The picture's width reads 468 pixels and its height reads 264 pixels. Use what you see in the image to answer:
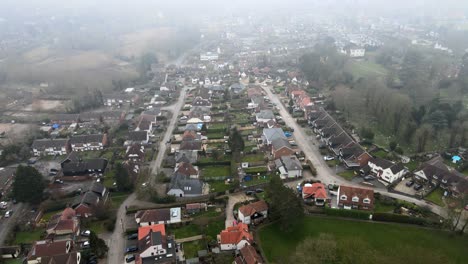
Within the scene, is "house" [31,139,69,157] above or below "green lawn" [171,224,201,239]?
above

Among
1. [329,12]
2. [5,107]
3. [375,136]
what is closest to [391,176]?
[375,136]

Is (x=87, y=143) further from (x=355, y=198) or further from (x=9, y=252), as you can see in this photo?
(x=355, y=198)

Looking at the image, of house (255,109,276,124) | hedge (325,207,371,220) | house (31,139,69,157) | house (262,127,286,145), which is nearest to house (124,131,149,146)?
house (31,139,69,157)

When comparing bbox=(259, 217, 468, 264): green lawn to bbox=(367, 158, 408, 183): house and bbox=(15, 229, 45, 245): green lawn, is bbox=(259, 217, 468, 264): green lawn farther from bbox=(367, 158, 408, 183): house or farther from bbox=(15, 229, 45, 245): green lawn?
bbox=(15, 229, 45, 245): green lawn

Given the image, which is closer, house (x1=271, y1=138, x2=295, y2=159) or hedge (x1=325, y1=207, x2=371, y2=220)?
hedge (x1=325, y1=207, x2=371, y2=220)

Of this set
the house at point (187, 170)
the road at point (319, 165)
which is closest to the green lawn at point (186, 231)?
the house at point (187, 170)
